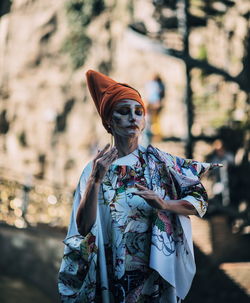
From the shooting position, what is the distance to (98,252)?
3068 mm

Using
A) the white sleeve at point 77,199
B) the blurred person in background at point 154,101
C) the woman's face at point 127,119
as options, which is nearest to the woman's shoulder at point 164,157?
the woman's face at point 127,119

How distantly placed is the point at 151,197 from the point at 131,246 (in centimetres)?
34

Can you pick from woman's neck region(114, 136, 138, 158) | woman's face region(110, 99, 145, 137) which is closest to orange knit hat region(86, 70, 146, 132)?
woman's face region(110, 99, 145, 137)

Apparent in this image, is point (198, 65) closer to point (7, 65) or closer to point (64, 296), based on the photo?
point (64, 296)

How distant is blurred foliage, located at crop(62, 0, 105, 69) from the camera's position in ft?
81.3

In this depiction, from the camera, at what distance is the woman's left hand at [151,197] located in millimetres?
2904

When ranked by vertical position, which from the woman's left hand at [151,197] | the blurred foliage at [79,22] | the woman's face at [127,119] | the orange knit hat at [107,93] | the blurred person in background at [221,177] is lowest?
the blurred person in background at [221,177]

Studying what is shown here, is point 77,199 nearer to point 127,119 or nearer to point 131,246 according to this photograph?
point 131,246

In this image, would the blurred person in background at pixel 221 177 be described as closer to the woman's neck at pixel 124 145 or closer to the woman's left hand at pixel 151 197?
the woman's neck at pixel 124 145

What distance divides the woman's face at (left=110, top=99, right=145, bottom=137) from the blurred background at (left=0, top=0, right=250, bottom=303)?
3319 millimetres

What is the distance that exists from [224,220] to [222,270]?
1915 mm

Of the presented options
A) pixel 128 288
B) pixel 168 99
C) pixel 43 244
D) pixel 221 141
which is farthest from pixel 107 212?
pixel 168 99

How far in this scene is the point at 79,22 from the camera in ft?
82.6

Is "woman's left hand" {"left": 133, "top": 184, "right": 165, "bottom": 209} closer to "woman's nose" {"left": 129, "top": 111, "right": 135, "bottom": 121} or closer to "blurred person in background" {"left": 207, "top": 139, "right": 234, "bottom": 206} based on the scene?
"woman's nose" {"left": 129, "top": 111, "right": 135, "bottom": 121}
